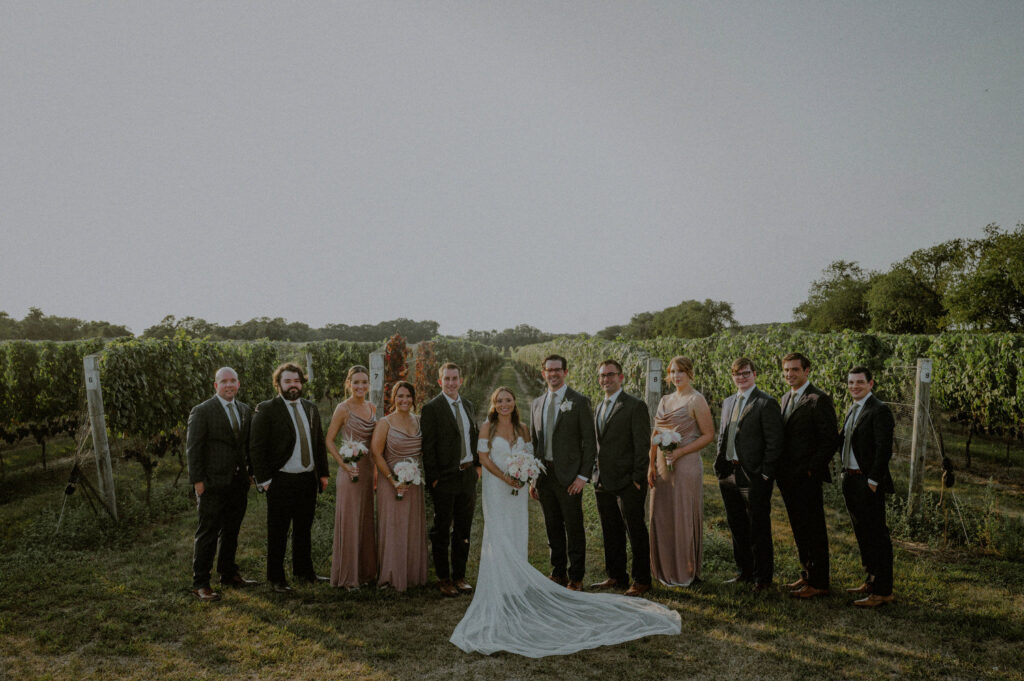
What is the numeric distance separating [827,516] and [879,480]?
339 cm

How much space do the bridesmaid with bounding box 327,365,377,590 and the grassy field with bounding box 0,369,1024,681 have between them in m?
0.25

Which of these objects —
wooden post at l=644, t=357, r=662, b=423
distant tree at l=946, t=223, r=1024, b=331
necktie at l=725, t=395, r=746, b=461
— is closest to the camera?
necktie at l=725, t=395, r=746, b=461

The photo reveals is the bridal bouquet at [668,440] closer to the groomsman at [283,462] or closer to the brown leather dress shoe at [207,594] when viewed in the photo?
the groomsman at [283,462]

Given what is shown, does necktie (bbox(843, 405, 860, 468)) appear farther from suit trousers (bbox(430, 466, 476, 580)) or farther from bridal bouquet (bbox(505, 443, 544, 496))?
suit trousers (bbox(430, 466, 476, 580))

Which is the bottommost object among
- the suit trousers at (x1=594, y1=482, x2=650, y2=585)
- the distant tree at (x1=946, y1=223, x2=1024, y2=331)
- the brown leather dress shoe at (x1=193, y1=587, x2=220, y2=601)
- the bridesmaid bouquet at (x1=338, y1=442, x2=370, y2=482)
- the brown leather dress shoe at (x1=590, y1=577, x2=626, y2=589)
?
the brown leather dress shoe at (x1=590, y1=577, x2=626, y2=589)

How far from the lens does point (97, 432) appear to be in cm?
723

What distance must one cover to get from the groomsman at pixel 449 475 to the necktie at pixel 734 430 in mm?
2419

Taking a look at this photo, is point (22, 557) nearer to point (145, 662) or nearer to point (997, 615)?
point (145, 662)

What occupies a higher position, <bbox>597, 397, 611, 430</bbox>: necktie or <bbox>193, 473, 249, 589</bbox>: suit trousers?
<bbox>597, 397, 611, 430</bbox>: necktie

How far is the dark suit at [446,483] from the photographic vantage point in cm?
510

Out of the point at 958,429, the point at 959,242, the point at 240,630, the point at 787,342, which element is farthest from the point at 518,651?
the point at 959,242

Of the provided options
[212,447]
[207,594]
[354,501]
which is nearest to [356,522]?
[354,501]

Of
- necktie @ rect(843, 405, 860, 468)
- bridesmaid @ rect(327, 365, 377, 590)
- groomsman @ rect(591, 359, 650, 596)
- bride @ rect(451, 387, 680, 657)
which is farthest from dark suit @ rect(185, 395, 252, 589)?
necktie @ rect(843, 405, 860, 468)

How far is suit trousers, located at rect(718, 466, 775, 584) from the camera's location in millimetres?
5016
